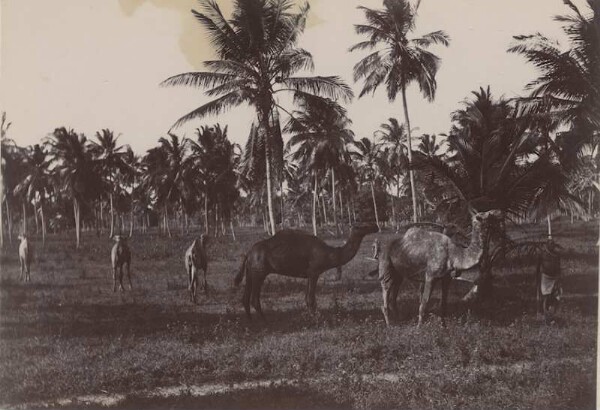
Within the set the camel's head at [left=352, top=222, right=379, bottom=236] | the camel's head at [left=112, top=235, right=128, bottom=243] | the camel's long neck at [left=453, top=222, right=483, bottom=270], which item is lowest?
the camel's long neck at [left=453, top=222, right=483, bottom=270]

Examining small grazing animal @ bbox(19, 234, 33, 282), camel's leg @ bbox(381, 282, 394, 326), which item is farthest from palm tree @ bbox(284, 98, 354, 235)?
small grazing animal @ bbox(19, 234, 33, 282)

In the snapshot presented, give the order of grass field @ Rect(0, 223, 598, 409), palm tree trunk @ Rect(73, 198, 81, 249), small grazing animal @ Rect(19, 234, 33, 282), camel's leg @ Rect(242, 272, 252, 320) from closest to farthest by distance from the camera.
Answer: grass field @ Rect(0, 223, 598, 409)
small grazing animal @ Rect(19, 234, 33, 282)
camel's leg @ Rect(242, 272, 252, 320)
palm tree trunk @ Rect(73, 198, 81, 249)

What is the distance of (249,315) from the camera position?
739cm

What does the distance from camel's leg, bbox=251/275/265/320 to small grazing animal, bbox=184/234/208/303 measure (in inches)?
24.4

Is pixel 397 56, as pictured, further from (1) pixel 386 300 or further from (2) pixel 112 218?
(2) pixel 112 218

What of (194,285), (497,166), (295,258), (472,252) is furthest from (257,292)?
(497,166)

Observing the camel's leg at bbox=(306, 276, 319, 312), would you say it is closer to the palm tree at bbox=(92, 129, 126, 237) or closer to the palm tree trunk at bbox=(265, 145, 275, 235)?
the palm tree trunk at bbox=(265, 145, 275, 235)

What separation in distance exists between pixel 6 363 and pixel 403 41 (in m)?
6.40

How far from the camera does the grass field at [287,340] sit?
6.68m

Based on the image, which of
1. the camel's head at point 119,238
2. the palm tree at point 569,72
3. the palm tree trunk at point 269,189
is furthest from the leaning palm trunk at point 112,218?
the palm tree at point 569,72

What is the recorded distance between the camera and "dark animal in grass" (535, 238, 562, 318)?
716 cm

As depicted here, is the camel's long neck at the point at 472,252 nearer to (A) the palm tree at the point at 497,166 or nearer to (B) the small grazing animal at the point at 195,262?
(A) the palm tree at the point at 497,166

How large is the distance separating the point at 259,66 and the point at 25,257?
3.87m

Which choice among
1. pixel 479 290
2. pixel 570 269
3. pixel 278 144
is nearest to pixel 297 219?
pixel 278 144
